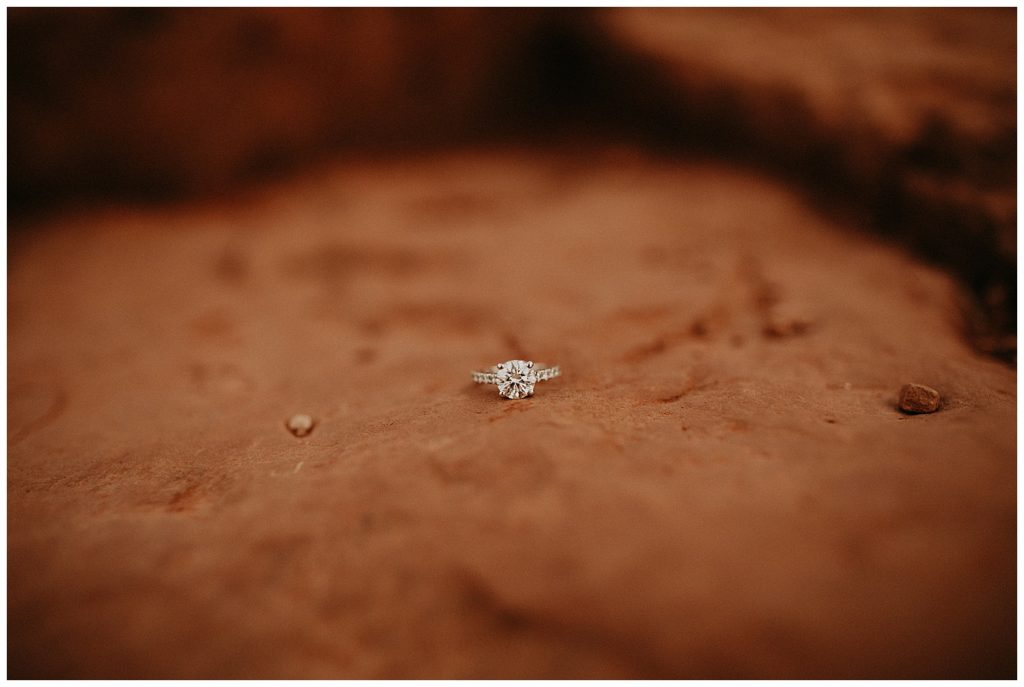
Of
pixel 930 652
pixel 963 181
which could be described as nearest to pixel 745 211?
pixel 963 181

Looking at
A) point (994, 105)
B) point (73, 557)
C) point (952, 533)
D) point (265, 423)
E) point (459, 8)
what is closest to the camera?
point (952, 533)

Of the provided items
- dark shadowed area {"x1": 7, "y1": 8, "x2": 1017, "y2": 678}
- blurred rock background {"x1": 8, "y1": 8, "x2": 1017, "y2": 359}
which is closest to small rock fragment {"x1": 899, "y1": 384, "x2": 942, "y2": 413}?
dark shadowed area {"x1": 7, "y1": 8, "x2": 1017, "y2": 678}

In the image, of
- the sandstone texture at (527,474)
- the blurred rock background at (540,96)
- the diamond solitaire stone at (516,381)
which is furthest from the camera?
the blurred rock background at (540,96)

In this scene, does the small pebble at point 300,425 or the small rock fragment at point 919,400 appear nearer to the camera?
the small rock fragment at point 919,400

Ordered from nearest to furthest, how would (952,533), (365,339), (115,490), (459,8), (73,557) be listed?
(952,533) < (73,557) < (115,490) < (365,339) < (459,8)

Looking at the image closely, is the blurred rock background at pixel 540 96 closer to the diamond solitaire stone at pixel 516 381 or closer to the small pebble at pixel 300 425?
the diamond solitaire stone at pixel 516 381

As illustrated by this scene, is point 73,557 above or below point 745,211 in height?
below

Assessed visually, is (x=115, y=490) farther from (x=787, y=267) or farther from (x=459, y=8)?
(x=459, y=8)

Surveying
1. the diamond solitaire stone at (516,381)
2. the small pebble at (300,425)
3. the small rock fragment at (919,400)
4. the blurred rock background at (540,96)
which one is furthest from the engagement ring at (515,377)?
the blurred rock background at (540,96)
